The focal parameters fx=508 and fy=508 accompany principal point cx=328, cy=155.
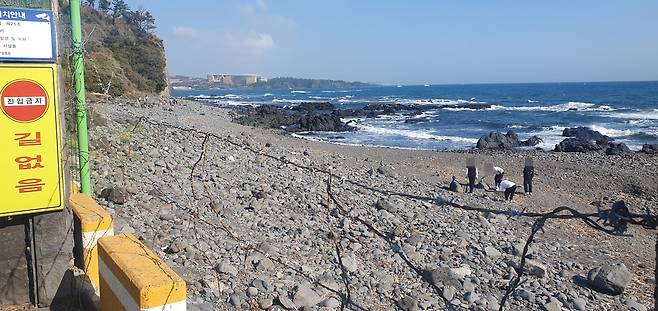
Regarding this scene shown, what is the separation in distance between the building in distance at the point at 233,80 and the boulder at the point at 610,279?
17586cm

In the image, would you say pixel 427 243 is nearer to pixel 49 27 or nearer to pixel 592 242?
pixel 592 242

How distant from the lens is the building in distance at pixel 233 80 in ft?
581

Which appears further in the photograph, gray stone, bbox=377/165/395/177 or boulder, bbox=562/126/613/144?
boulder, bbox=562/126/613/144

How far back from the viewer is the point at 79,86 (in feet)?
13.0

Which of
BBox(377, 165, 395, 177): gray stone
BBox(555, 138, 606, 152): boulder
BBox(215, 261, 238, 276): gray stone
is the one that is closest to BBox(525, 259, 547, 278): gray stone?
BBox(215, 261, 238, 276): gray stone

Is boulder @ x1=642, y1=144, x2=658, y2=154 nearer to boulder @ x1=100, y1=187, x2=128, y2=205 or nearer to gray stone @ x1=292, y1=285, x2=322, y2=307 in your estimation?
gray stone @ x1=292, y1=285, x2=322, y2=307

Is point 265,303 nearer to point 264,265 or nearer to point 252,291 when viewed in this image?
point 252,291

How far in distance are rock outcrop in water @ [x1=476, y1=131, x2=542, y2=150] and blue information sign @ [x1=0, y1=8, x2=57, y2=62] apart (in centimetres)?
2407

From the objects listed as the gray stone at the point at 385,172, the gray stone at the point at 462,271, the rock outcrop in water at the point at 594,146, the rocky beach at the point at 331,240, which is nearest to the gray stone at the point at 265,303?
the rocky beach at the point at 331,240

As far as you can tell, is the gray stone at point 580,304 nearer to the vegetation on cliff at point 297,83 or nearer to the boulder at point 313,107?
the boulder at point 313,107

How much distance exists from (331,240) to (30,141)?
4.77 m

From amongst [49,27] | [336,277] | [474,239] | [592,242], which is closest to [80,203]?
[49,27]

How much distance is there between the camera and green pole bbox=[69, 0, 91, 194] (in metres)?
3.79

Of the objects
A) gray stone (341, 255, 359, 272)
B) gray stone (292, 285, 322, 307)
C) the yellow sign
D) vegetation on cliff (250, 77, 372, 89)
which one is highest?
vegetation on cliff (250, 77, 372, 89)
